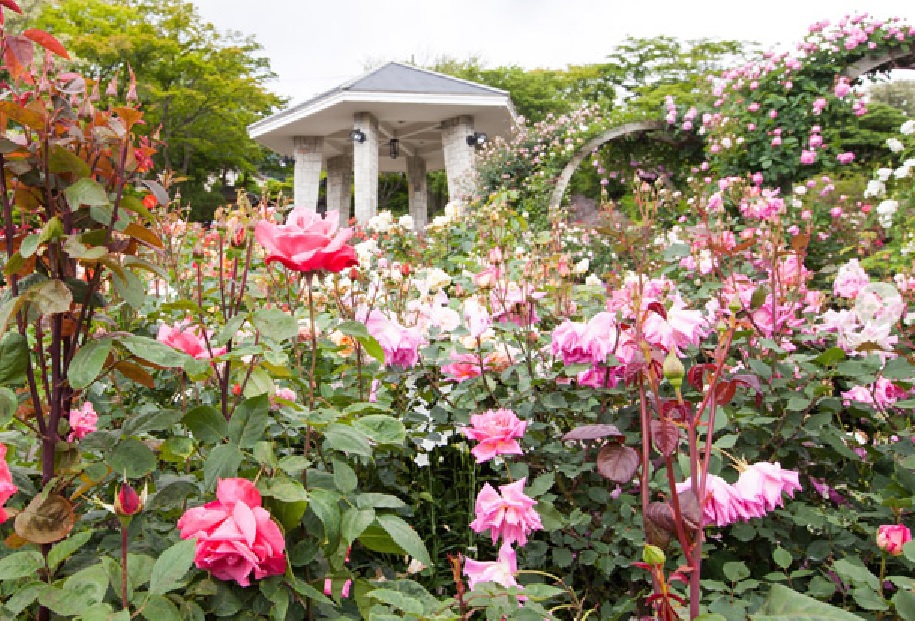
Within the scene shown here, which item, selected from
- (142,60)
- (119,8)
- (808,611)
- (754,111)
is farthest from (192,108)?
(808,611)

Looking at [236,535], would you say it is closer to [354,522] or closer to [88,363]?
[354,522]

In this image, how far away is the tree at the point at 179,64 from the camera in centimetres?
1822

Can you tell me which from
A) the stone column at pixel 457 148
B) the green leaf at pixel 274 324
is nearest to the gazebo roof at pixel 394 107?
the stone column at pixel 457 148

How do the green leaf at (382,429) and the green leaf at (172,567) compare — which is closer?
the green leaf at (172,567)

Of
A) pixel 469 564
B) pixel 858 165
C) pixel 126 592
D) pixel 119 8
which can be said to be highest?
pixel 119 8

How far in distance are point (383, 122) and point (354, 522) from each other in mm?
12462

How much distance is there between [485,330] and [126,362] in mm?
707

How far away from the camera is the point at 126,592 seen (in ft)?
2.34

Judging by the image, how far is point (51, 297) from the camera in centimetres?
75

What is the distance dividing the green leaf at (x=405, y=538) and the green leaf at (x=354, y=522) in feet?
0.07

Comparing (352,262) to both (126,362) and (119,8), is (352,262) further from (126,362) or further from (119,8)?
(119,8)

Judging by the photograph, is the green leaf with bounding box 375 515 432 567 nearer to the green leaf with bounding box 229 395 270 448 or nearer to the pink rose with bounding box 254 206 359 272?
the green leaf with bounding box 229 395 270 448

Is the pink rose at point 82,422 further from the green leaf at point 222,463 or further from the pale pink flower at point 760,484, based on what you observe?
the pale pink flower at point 760,484

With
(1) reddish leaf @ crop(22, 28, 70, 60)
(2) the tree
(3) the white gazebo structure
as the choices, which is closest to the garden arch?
(3) the white gazebo structure
